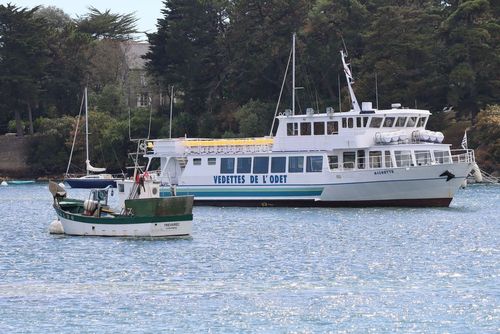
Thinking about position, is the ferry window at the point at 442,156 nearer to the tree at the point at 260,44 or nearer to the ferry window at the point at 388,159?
the ferry window at the point at 388,159

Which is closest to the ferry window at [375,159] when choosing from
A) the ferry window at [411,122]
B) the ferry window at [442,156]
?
the ferry window at [411,122]

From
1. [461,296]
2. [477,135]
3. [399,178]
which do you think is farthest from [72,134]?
[461,296]

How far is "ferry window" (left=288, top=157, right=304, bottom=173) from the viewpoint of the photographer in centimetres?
7644

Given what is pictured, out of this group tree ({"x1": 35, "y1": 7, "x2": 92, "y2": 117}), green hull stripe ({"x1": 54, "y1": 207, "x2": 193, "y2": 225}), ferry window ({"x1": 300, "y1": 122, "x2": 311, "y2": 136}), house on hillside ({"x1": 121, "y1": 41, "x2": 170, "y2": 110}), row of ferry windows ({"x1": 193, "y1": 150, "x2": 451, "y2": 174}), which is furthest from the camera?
house on hillside ({"x1": 121, "y1": 41, "x2": 170, "y2": 110})

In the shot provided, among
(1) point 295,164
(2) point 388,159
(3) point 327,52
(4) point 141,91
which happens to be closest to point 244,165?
(1) point 295,164

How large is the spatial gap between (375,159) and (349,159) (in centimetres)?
166

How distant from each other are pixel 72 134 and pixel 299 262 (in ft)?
285

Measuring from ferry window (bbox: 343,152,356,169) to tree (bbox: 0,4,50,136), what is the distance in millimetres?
67984

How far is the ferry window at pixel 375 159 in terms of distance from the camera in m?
74.9

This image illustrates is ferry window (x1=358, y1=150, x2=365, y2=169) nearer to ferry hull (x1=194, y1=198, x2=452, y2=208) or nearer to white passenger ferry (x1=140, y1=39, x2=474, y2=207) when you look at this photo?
white passenger ferry (x1=140, y1=39, x2=474, y2=207)

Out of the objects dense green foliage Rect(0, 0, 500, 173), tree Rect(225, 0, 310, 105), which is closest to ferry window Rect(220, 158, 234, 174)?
dense green foliage Rect(0, 0, 500, 173)

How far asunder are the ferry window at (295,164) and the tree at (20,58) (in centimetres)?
6618

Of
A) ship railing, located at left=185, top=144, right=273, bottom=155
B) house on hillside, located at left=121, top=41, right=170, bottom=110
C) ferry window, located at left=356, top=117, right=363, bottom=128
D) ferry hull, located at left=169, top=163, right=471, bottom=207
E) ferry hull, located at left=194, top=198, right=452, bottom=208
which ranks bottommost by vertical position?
ferry hull, located at left=194, top=198, right=452, bottom=208

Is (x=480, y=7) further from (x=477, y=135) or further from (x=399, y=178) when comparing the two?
(x=399, y=178)
